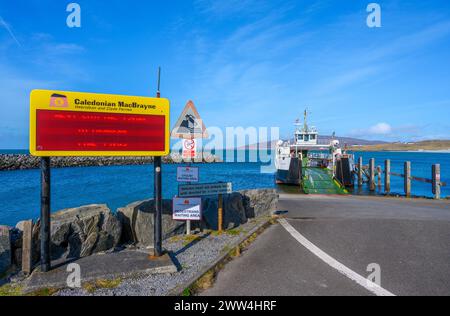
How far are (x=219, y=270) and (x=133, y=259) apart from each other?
1.54 metres

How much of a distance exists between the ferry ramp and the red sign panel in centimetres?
1911

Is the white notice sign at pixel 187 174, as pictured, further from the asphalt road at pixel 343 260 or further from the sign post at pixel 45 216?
the sign post at pixel 45 216

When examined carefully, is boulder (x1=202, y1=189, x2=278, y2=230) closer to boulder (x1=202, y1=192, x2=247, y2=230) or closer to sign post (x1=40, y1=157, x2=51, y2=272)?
boulder (x1=202, y1=192, x2=247, y2=230)

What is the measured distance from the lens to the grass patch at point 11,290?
4.05 metres

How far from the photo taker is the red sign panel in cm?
472

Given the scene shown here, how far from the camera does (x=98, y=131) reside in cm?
502

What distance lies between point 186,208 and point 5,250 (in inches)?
142

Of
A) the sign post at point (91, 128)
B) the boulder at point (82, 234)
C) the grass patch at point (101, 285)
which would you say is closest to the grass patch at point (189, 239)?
the sign post at point (91, 128)

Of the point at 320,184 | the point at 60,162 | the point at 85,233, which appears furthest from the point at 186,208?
the point at 60,162

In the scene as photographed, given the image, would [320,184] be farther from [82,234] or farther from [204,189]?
[82,234]
